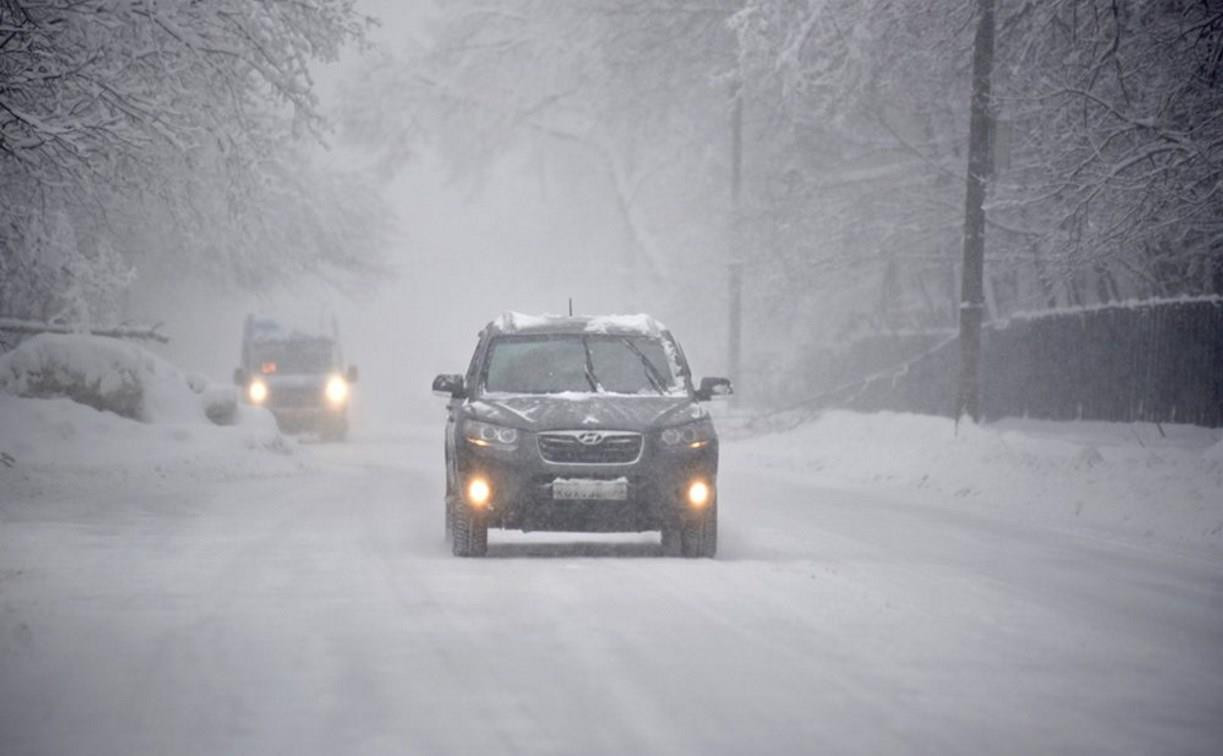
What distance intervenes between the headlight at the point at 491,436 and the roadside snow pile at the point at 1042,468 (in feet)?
21.0

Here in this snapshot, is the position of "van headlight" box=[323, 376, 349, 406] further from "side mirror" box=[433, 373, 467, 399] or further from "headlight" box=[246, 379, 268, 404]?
"side mirror" box=[433, 373, 467, 399]

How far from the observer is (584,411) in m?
13.0

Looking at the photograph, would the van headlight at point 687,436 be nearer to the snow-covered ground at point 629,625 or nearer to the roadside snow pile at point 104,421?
the snow-covered ground at point 629,625

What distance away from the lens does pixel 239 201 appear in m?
23.7

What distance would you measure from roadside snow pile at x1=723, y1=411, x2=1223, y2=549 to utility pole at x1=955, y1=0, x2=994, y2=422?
36.2 inches

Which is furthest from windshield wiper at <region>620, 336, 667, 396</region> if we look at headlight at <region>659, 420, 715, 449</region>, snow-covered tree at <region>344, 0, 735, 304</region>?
snow-covered tree at <region>344, 0, 735, 304</region>

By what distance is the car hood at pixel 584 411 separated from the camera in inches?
505

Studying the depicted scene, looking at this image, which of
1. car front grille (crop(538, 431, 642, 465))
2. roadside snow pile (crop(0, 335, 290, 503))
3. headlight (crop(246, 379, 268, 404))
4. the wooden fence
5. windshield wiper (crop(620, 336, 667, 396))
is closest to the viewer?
car front grille (crop(538, 431, 642, 465))

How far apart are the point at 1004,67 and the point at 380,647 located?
18878mm

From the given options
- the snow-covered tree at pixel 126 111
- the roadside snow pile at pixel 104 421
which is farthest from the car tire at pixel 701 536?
the roadside snow pile at pixel 104 421

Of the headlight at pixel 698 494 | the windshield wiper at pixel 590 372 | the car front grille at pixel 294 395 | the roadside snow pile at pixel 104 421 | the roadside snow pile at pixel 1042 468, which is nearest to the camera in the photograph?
the headlight at pixel 698 494

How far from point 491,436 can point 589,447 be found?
0.73m

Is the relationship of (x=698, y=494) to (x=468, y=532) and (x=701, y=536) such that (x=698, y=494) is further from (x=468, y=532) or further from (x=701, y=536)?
(x=468, y=532)

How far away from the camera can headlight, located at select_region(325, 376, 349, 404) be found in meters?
35.8
